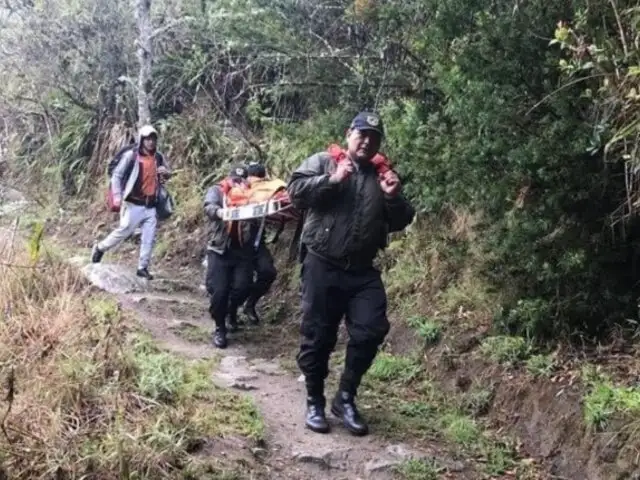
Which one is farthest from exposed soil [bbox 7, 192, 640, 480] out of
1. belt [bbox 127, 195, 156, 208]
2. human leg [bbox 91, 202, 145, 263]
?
belt [bbox 127, 195, 156, 208]

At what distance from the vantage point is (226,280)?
780 cm

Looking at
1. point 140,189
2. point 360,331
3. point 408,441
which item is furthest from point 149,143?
point 408,441

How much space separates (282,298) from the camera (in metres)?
9.56

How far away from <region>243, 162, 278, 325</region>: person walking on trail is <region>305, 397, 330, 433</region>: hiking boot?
9.50 ft

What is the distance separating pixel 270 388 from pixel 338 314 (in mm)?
1339

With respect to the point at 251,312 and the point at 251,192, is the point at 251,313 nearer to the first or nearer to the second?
the point at 251,312

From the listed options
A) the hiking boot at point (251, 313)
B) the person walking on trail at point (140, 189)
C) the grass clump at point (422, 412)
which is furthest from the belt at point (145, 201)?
the grass clump at point (422, 412)

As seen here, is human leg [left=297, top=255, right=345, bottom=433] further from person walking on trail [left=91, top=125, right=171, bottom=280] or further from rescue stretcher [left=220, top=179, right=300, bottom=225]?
person walking on trail [left=91, top=125, right=171, bottom=280]

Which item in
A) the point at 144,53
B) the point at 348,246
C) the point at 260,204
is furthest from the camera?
the point at 144,53

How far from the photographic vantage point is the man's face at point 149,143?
9.65 meters

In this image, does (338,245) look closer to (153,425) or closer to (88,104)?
(153,425)

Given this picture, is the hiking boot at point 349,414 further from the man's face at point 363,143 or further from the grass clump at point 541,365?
the man's face at point 363,143

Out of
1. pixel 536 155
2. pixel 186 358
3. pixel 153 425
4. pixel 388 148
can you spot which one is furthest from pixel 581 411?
pixel 388 148

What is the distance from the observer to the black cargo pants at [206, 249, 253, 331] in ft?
25.4
